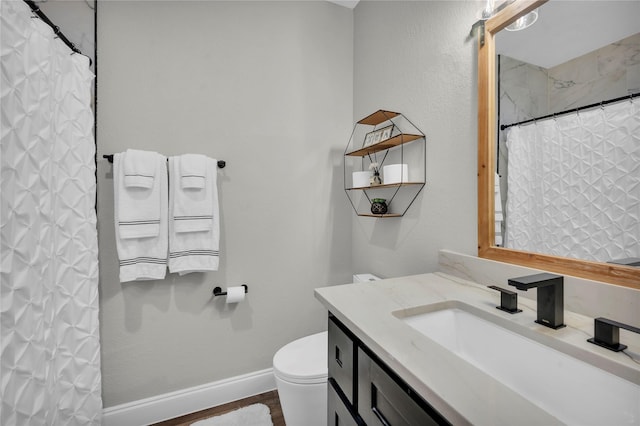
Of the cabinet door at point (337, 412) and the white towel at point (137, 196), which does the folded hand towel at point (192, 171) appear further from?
the cabinet door at point (337, 412)

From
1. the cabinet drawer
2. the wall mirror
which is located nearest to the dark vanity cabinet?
the cabinet drawer

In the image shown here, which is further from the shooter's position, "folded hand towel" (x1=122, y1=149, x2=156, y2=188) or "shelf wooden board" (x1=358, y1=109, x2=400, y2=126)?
"shelf wooden board" (x1=358, y1=109, x2=400, y2=126)

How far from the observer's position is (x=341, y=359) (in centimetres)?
87

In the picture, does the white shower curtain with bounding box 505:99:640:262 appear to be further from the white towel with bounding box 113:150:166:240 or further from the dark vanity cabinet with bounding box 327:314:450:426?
the white towel with bounding box 113:150:166:240

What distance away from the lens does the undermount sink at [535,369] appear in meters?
0.55

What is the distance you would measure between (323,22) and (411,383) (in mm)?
2126

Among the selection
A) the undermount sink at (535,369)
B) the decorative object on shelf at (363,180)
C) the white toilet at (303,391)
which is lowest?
the white toilet at (303,391)

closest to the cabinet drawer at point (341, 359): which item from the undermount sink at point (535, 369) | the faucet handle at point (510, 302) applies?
the undermount sink at point (535, 369)

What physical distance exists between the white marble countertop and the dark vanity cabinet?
0.04 m

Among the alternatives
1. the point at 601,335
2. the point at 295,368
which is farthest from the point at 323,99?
the point at 601,335

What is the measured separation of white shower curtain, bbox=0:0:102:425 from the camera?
0.82m

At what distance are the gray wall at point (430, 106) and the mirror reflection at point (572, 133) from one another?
13 centimetres

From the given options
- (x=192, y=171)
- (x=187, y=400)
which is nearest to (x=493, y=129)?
(x=192, y=171)

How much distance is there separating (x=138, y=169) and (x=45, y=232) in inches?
19.7
